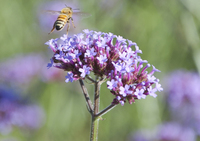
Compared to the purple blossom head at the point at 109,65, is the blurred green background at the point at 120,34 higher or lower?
higher

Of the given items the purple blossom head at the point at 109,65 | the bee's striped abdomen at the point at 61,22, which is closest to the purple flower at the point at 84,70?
the purple blossom head at the point at 109,65

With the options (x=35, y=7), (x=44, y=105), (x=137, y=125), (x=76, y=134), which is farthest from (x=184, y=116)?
(x=35, y=7)

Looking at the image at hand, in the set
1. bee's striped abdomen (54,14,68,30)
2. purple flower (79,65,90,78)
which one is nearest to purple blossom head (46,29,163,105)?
purple flower (79,65,90,78)

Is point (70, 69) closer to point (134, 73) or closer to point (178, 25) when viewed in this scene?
point (134, 73)

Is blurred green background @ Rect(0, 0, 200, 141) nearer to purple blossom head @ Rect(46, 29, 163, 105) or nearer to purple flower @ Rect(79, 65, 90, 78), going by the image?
purple blossom head @ Rect(46, 29, 163, 105)

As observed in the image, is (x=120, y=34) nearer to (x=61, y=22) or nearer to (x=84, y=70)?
(x=61, y=22)

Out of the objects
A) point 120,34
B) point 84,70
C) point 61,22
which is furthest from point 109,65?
point 120,34

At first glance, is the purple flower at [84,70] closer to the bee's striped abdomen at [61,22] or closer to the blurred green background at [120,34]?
the bee's striped abdomen at [61,22]
